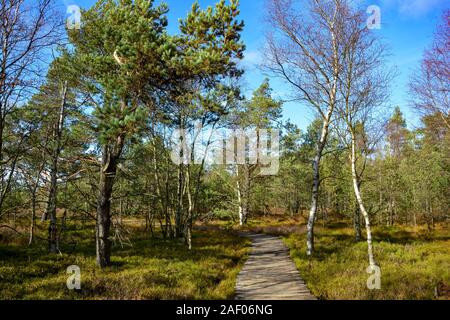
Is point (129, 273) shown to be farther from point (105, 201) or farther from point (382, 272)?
point (382, 272)

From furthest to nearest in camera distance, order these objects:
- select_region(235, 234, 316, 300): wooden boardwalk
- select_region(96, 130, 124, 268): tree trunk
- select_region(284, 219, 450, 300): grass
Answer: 1. select_region(96, 130, 124, 268): tree trunk
2. select_region(235, 234, 316, 300): wooden boardwalk
3. select_region(284, 219, 450, 300): grass

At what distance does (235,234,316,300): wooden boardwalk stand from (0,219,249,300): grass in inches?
16.1

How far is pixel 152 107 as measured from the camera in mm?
11008

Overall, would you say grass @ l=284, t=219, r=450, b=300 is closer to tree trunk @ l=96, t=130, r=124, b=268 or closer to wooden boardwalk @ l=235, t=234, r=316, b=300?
wooden boardwalk @ l=235, t=234, r=316, b=300

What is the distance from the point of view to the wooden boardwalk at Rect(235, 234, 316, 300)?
7.69 meters

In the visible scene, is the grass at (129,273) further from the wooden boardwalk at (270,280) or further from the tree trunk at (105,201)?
the tree trunk at (105,201)

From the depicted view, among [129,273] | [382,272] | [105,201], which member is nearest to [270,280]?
[382,272]

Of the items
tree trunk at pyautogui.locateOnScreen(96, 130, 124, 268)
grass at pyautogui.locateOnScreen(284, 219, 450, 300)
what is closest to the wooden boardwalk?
grass at pyautogui.locateOnScreen(284, 219, 450, 300)

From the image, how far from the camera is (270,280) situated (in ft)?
30.5

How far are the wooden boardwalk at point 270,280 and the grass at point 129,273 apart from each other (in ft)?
1.34

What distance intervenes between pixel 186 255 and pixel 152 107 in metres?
6.78

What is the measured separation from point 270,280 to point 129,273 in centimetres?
458

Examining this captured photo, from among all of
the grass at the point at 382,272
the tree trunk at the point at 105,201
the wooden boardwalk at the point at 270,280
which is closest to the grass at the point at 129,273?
the wooden boardwalk at the point at 270,280
